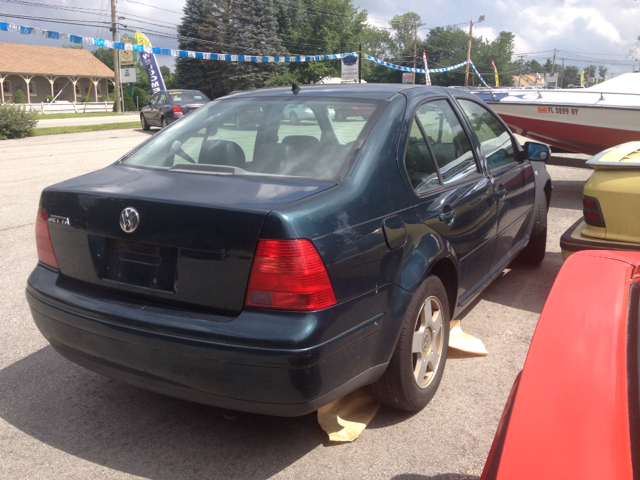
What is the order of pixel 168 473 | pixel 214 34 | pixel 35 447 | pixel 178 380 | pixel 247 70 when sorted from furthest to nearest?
1. pixel 214 34
2. pixel 247 70
3. pixel 35 447
4. pixel 168 473
5. pixel 178 380

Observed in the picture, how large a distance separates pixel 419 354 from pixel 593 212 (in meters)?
1.99

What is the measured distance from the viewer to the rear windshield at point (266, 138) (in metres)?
2.92

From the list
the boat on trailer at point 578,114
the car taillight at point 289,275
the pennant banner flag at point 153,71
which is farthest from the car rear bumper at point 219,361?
the pennant banner flag at point 153,71

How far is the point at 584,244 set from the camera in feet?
13.7

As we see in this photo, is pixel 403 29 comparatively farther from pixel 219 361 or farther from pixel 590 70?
pixel 219 361

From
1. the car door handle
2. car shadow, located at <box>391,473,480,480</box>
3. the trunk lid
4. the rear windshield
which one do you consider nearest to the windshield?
the rear windshield

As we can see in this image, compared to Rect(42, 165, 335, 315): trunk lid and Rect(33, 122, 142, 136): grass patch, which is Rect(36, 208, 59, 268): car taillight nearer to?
Rect(42, 165, 335, 315): trunk lid

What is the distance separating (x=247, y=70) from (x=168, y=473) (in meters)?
57.7

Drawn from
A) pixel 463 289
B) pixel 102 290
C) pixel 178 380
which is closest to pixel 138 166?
pixel 102 290

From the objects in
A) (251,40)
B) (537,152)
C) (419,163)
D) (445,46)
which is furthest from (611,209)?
(445,46)

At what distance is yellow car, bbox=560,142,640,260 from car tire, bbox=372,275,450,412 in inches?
60.2

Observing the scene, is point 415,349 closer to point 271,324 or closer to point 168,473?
point 271,324

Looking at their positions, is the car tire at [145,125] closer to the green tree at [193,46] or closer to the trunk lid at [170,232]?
the trunk lid at [170,232]

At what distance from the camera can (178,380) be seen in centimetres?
247
